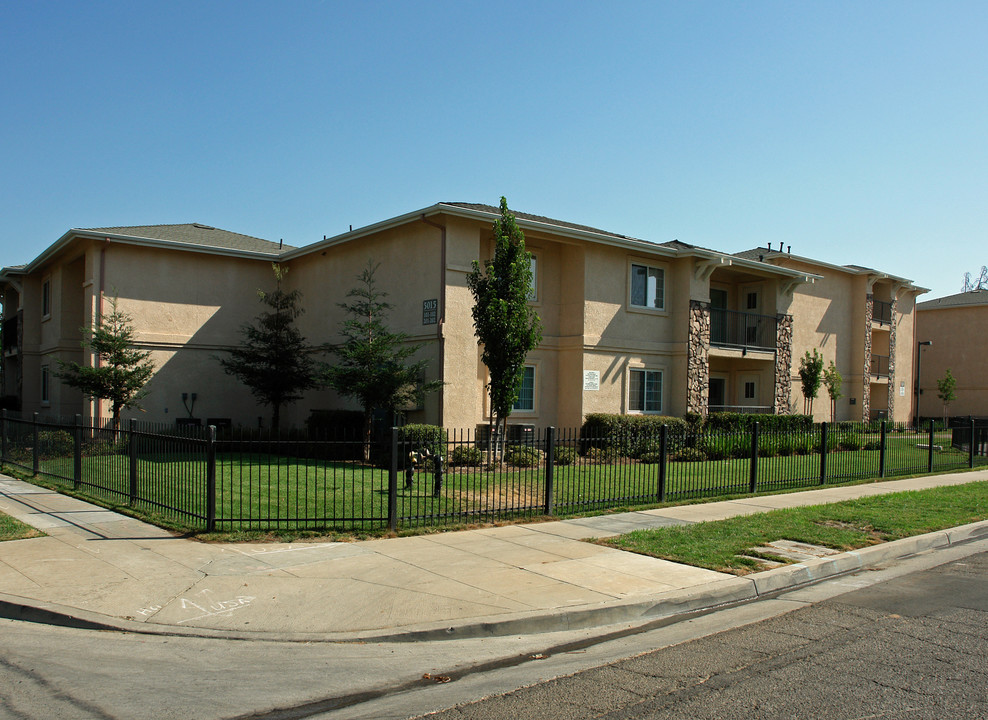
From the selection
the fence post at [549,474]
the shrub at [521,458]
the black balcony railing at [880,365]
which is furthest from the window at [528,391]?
the black balcony railing at [880,365]

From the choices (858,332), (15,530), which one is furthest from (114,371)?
(858,332)

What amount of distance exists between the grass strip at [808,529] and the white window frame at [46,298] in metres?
24.2

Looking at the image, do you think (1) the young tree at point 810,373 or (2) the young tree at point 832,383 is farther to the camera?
(2) the young tree at point 832,383

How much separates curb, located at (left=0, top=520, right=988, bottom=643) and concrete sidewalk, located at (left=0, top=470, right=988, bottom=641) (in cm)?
1

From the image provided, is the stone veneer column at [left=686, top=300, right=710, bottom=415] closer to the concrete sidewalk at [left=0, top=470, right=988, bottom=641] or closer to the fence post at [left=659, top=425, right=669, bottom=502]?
the fence post at [left=659, top=425, right=669, bottom=502]

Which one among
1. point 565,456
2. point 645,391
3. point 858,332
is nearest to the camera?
point 565,456

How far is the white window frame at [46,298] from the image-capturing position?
26.8 metres

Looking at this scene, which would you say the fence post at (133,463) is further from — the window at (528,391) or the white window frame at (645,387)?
the white window frame at (645,387)

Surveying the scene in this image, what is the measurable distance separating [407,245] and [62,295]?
12544 millimetres

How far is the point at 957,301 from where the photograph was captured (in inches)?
1754

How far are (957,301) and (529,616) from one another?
1826 inches

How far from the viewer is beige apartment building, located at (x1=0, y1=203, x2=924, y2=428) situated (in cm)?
1977

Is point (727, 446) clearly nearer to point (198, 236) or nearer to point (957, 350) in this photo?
point (198, 236)

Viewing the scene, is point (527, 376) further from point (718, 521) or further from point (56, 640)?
point (56, 640)
